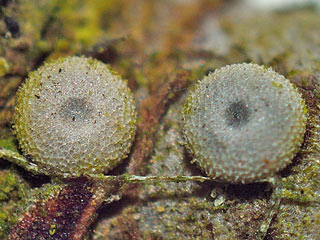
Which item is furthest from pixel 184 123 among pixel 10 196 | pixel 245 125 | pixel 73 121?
pixel 10 196

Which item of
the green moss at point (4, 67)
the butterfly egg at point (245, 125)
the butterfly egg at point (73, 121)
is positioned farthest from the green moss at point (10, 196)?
the butterfly egg at point (245, 125)

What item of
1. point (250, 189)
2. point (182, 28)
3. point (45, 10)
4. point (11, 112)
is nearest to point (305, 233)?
point (250, 189)

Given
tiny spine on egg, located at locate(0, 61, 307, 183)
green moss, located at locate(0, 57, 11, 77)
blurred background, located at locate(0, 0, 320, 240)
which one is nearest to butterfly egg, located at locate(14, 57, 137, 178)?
tiny spine on egg, located at locate(0, 61, 307, 183)

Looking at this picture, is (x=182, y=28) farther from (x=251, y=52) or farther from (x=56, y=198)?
(x=56, y=198)

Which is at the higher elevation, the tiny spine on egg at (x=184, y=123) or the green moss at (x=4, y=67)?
the green moss at (x=4, y=67)

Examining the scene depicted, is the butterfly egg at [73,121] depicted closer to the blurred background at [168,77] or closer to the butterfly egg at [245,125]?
the blurred background at [168,77]
